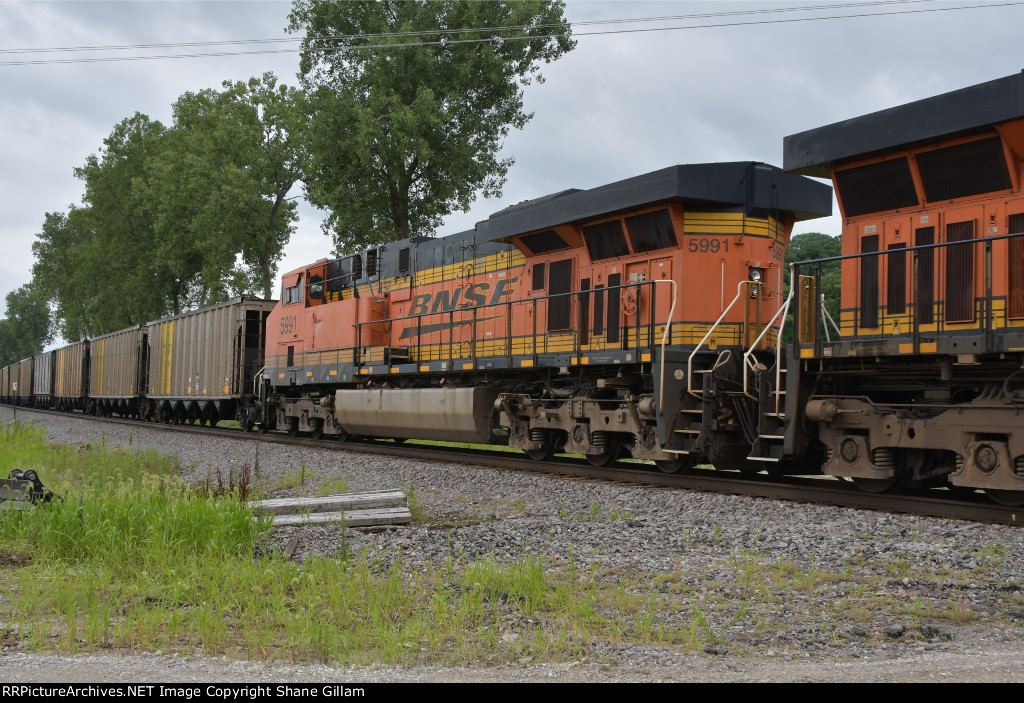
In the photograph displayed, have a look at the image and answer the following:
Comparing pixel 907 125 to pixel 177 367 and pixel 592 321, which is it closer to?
pixel 592 321

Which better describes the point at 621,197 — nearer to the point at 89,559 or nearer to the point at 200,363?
the point at 89,559

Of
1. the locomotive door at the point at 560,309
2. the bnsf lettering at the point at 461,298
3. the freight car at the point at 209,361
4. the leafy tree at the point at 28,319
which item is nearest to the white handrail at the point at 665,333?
the locomotive door at the point at 560,309

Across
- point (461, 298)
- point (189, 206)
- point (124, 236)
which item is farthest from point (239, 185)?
point (461, 298)

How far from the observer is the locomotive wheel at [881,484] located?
846cm

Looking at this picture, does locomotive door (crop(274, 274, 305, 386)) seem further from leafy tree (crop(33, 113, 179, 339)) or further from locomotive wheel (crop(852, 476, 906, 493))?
leafy tree (crop(33, 113, 179, 339))

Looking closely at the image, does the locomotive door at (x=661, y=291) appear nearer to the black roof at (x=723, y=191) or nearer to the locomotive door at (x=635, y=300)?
the locomotive door at (x=635, y=300)

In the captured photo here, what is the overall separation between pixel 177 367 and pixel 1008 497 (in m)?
25.5

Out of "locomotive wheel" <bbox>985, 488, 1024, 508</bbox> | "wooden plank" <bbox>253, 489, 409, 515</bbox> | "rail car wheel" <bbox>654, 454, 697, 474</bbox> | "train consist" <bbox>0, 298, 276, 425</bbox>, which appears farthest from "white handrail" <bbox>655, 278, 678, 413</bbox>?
"train consist" <bbox>0, 298, 276, 425</bbox>

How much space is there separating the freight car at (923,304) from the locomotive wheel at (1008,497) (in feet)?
0.07

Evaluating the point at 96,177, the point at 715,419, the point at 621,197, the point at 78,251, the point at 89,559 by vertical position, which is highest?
the point at 96,177

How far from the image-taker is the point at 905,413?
26.8 feet

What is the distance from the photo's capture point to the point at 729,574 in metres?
5.42
